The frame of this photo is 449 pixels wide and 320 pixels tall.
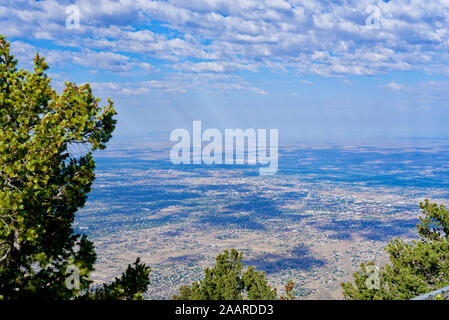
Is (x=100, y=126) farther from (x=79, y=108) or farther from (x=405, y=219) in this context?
Answer: (x=405, y=219)

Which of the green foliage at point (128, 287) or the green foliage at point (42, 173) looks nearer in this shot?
the green foliage at point (42, 173)

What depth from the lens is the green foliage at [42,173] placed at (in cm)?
852

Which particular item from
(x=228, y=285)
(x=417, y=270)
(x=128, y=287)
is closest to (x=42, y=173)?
(x=128, y=287)

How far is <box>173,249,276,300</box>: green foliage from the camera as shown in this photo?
22.0 m

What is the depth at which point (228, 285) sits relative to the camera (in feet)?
72.6

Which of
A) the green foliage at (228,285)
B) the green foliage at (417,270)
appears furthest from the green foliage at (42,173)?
the green foliage at (417,270)

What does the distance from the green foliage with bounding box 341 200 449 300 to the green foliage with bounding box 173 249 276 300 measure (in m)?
5.70

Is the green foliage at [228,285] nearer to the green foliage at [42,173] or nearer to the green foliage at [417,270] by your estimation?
the green foliage at [417,270]

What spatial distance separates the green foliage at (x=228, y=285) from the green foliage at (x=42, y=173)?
12375mm

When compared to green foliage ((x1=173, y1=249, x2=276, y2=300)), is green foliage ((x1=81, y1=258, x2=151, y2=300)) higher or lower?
higher

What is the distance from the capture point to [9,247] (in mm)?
9289

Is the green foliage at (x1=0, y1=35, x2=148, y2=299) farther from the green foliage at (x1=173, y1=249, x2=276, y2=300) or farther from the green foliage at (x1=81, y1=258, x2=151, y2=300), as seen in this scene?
the green foliage at (x1=173, y1=249, x2=276, y2=300)

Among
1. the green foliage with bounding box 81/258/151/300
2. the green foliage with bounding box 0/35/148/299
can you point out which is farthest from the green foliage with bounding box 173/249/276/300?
the green foliage with bounding box 0/35/148/299
